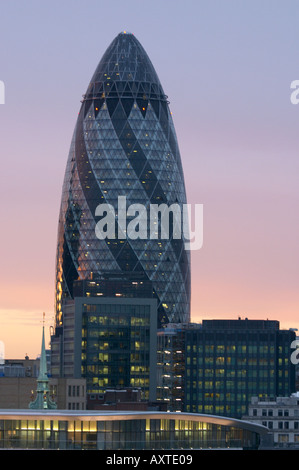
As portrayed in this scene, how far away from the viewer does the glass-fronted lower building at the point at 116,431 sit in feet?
324

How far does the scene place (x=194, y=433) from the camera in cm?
10331

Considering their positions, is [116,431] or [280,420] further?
[280,420]

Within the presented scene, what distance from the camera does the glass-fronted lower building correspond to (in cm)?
9869

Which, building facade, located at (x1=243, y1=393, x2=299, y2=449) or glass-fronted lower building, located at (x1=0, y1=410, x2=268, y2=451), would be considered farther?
A: building facade, located at (x1=243, y1=393, x2=299, y2=449)

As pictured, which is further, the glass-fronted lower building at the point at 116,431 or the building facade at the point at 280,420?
the building facade at the point at 280,420

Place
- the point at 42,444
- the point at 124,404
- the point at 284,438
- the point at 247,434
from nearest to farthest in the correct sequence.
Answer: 1. the point at 42,444
2. the point at 247,434
3. the point at 124,404
4. the point at 284,438

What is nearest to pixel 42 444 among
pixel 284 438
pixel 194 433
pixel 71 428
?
pixel 71 428

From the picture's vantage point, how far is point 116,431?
99.9 m

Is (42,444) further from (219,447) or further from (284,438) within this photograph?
(284,438)

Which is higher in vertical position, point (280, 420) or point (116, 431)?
point (280, 420)
